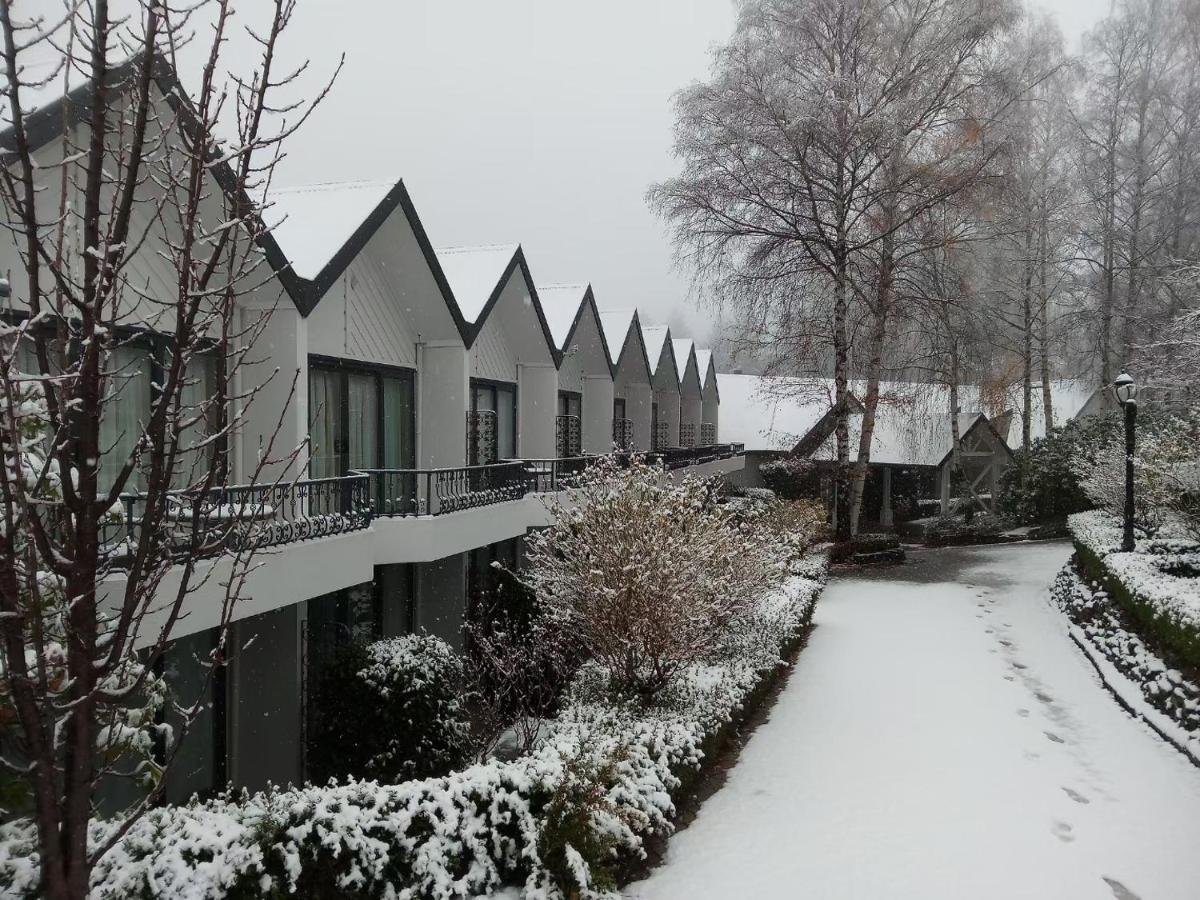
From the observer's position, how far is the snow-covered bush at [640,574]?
9398 millimetres

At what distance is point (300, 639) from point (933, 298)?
1824cm

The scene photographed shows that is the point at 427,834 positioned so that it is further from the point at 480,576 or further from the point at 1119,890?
the point at 480,576

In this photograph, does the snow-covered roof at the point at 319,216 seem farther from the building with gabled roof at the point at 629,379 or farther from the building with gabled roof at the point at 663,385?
the building with gabled roof at the point at 663,385

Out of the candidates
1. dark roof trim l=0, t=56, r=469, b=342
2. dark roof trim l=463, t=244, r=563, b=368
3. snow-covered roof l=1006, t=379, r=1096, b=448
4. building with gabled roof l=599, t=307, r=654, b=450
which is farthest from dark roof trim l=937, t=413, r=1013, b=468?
dark roof trim l=0, t=56, r=469, b=342

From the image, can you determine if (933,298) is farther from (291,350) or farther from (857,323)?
(291,350)

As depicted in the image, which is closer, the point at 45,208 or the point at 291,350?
the point at 45,208

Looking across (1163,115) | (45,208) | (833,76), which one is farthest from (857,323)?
(45,208)

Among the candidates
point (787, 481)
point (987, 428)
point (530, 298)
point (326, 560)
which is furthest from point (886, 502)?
point (326, 560)

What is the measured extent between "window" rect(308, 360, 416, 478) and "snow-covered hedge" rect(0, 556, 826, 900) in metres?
6.05

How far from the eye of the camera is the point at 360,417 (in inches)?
521

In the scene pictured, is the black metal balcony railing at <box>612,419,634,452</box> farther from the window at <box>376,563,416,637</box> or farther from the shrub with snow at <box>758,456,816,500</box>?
the window at <box>376,563,416,637</box>

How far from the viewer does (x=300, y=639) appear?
36.1 feet

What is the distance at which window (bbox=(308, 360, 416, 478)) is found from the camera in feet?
40.2

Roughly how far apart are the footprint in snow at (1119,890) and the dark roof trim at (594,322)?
14.2 metres
